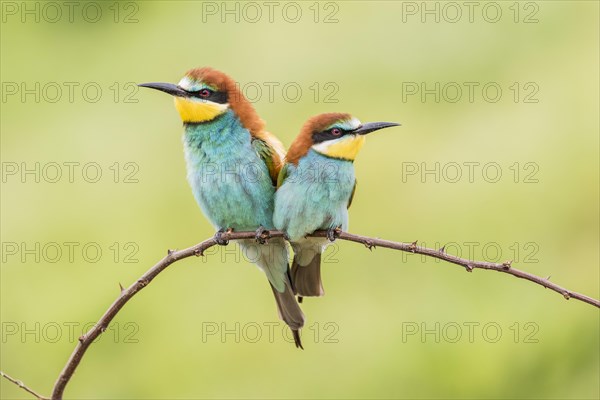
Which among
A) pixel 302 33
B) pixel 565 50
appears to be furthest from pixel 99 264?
pixel 565 50

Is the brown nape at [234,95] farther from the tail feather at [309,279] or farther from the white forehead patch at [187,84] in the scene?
the tail feather at [309,279]

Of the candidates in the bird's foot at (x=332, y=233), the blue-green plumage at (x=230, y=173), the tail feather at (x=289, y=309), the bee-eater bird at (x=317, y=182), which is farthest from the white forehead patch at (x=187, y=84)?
the tail feather at (x=289, y=309)

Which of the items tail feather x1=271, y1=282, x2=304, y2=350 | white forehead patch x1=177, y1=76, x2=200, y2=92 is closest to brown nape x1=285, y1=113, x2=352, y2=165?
white forehead patch x1=177, y1=76, x2=200, y2=92

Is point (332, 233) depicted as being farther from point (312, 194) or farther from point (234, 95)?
point (234, 95)

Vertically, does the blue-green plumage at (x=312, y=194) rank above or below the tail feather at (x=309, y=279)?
above

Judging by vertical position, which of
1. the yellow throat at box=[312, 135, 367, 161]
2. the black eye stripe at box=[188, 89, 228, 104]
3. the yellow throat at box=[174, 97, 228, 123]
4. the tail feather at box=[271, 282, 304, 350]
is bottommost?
the tail feather at box=[271, 282, 304, 350]

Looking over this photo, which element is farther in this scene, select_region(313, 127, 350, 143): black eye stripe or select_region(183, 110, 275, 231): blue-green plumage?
select_region(183, 110, 275, 231): blue-green plumage

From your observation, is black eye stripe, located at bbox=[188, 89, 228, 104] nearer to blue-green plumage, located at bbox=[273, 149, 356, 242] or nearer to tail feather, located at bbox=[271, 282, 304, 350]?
blue-green plumage, located at bbox=[273, 149, 356, 242]
